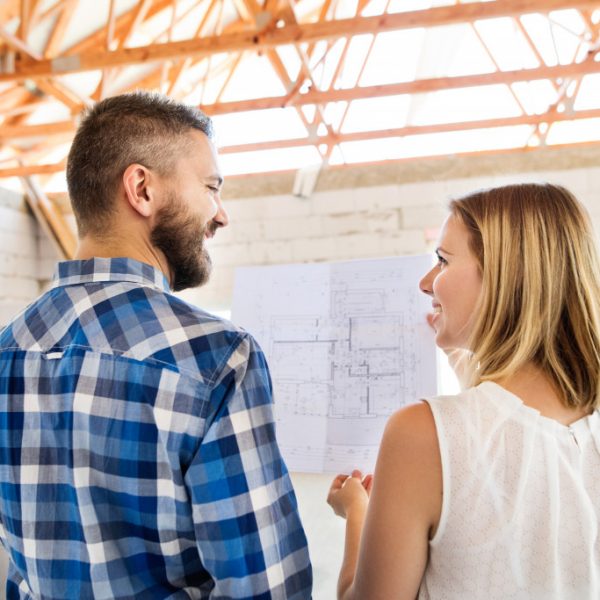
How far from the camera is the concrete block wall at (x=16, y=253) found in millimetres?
5973

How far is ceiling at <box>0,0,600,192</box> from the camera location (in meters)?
4.50

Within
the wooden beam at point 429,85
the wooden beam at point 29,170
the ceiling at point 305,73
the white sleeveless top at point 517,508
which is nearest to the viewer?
the white sleeveless top at point 517,508

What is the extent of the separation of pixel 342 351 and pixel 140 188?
33.2 inches

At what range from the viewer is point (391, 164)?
17.3ft

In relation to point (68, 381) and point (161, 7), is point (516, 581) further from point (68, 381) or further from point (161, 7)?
point (161, 7)

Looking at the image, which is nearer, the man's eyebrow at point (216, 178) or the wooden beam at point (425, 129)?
the man's eyebrow at point (216, 178)

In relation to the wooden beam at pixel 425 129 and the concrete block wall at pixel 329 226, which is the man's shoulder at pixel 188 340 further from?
the wooden beam at pixel 425 129

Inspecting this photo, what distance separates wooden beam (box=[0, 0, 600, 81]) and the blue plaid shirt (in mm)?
3756

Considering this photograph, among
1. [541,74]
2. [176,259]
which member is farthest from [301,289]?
[541,74]

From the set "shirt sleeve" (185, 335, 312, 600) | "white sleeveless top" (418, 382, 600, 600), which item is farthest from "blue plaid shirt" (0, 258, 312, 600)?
"white sleeveless top" (418, 382, 600, 600)

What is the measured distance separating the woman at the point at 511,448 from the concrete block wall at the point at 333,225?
4065mm

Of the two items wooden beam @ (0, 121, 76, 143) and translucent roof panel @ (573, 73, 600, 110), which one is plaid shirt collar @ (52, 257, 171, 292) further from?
translucent roof panel @ (573, 73, 600, 110)

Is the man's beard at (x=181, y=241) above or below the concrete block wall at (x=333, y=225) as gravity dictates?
below

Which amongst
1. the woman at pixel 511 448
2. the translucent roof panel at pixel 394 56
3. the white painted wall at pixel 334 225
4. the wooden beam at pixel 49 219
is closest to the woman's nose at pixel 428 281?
the woman at pixel 511 448
